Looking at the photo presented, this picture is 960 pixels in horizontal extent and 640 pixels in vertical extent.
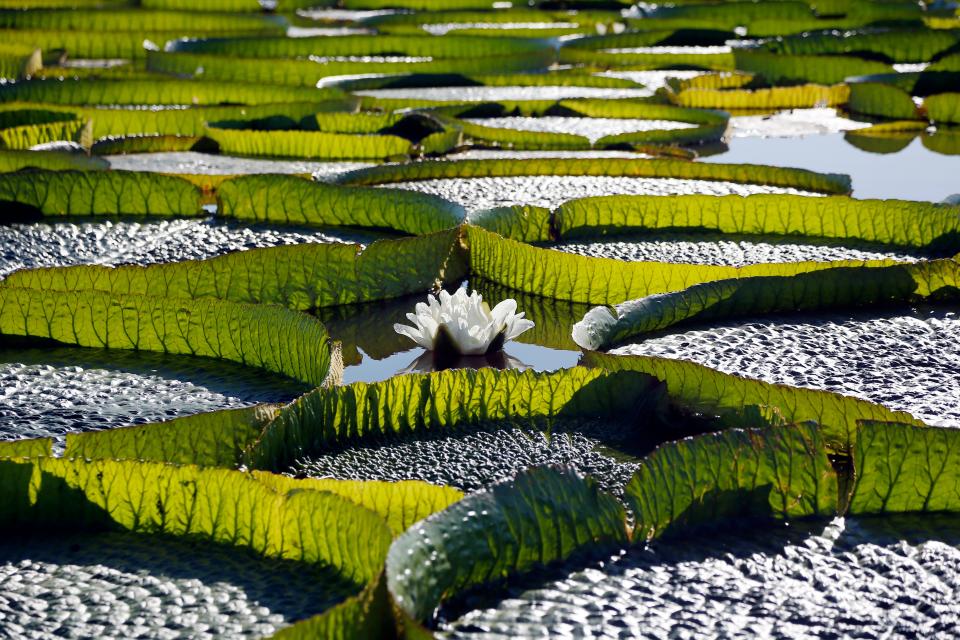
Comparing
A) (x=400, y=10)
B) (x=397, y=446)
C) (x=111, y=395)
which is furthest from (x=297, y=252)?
(x=400, y=10)

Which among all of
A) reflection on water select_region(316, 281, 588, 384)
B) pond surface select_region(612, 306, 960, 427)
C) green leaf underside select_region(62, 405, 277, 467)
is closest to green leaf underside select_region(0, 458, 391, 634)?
green leaf underside select_region(62, 405, 277, 467)

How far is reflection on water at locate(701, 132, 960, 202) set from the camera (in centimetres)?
352

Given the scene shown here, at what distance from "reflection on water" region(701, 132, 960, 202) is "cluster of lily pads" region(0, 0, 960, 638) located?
0.43ft

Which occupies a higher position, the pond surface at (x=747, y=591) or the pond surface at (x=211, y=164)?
the pond surface at (x=211, y=164)

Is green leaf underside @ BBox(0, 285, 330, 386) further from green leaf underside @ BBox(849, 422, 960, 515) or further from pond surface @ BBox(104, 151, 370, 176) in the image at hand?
pond surface @ BBox(104, 151, 370, 176)

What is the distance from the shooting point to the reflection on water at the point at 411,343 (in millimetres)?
2129

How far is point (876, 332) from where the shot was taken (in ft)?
6.72

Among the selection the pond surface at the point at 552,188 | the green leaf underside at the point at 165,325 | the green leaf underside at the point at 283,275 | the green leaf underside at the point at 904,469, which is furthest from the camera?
the pond surface at the point at 552,188

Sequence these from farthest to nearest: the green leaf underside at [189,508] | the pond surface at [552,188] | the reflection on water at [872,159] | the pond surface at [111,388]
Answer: the reflection on water at [872,159], the pond surface at [552,188], the pond surface at [111,388], the green leaf underside at [189,508]

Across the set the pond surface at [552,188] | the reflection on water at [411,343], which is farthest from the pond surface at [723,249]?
the pond surface at [552,188]

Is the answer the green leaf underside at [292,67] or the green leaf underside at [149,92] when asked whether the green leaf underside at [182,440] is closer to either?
the green leaf underside at [149,92]

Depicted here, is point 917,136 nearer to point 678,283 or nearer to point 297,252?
point 678,283

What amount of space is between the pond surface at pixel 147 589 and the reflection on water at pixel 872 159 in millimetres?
2465

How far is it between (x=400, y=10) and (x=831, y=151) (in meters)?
5.66
